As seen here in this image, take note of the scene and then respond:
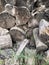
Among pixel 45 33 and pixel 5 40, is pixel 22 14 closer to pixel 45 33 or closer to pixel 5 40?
pixel 5 40

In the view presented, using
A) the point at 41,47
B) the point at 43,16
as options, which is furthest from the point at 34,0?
the point at 41,47

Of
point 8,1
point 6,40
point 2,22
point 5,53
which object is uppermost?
point 8,1

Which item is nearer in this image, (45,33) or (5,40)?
(45,33)

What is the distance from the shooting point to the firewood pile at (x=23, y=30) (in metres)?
2.41

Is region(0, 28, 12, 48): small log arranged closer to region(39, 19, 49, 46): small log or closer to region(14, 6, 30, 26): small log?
region(14, 6, 30, 26): small log

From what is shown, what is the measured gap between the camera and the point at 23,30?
112 inches

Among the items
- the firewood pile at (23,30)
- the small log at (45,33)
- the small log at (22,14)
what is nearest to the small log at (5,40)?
the firewood pile at (23,30)

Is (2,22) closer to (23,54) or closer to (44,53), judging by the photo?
(23,54)

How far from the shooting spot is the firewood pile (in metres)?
2.41

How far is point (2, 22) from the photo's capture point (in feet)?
9.51

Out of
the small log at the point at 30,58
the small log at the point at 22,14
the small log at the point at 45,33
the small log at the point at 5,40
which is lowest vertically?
the small log at the point at 30,58

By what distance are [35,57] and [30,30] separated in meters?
0.52

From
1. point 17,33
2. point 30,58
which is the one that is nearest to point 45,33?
point 30,58

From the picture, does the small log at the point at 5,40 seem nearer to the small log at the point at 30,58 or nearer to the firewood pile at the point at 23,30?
the firewood pile at the point at 23,30
